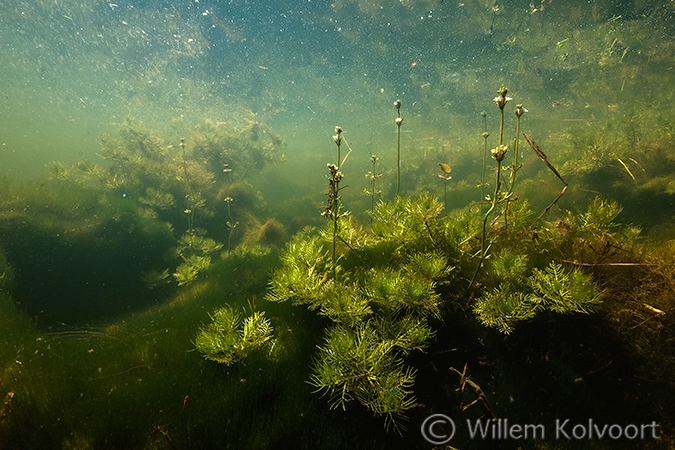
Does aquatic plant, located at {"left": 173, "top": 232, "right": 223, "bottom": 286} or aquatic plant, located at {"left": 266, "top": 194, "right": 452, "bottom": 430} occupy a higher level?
aquatic plant, located at {"left": 266, "top": 194, "right": 452, "bottom": 430}

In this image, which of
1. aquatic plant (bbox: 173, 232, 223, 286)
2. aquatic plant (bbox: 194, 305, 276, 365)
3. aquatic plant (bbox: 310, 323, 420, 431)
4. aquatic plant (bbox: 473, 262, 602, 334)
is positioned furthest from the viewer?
aquatic plant (bbox: 173, 232, 223, 286)

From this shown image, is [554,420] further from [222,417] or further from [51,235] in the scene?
[51,235]

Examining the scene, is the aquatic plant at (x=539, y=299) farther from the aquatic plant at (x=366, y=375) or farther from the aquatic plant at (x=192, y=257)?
the aquatic plant at (x=192, y=257)

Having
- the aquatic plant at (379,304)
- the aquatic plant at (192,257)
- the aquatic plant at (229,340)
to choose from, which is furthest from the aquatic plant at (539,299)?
the aquatic plant at (192,257)

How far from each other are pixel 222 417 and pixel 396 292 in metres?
1.43

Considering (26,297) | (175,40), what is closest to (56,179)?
(26,297)

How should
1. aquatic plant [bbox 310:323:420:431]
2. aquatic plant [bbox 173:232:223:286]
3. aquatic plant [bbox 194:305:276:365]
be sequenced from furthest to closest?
1. aquatic plant [bbox 173:232:223:286]
2. aquatic plant [bbox 194:305:276:365]
3. aquatic plant [bbox 310:323:420:431]

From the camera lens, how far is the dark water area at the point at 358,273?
1.77 meters

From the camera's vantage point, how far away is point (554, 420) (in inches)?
69.2

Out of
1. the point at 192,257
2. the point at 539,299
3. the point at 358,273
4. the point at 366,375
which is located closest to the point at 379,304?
the point at 366,375

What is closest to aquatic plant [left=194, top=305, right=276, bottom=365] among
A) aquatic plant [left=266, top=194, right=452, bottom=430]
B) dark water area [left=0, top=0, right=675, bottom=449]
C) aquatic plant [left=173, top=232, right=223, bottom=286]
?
dark water area [left=0, top=0, right=675, bottom=449]

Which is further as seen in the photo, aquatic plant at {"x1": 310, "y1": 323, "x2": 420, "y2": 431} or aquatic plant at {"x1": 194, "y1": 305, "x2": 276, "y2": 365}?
aquatic plant at {"x1": 194, "y1": 305, "x2": 276, "y2": 365}

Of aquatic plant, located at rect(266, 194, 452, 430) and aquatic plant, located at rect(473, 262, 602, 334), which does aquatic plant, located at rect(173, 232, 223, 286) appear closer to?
aquatic plant, located at rect(266, 194, 452, 430)

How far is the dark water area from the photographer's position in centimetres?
177
